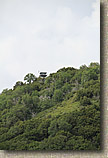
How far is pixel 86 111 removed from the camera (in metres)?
2.84

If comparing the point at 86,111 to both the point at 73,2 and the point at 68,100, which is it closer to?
the point at 68,100

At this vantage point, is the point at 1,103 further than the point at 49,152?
Yes

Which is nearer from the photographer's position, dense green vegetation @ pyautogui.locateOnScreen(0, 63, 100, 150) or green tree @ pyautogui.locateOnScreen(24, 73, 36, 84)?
dense green vegetation @ pyautogui.locateOnScreen(0, 63, 100, 150)

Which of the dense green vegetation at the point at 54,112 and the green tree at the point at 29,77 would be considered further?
the green tree at the point at 29,77

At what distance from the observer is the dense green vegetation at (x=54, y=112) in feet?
9.09

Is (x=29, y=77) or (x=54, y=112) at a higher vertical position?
(x=29, y=77)

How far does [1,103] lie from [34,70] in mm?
620

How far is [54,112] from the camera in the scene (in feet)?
9.48

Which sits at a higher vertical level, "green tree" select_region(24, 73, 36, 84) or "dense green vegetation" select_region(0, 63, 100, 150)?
"green tree" select_region(24, 73, 36, 84)

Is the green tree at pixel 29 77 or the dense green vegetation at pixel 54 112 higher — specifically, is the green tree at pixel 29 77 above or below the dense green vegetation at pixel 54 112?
above

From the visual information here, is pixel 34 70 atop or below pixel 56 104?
atop

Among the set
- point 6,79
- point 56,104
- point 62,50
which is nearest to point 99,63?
point 62,50

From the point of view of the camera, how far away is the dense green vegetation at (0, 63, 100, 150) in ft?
9.09

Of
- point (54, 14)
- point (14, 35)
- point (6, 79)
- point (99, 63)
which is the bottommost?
point (6, 79)
